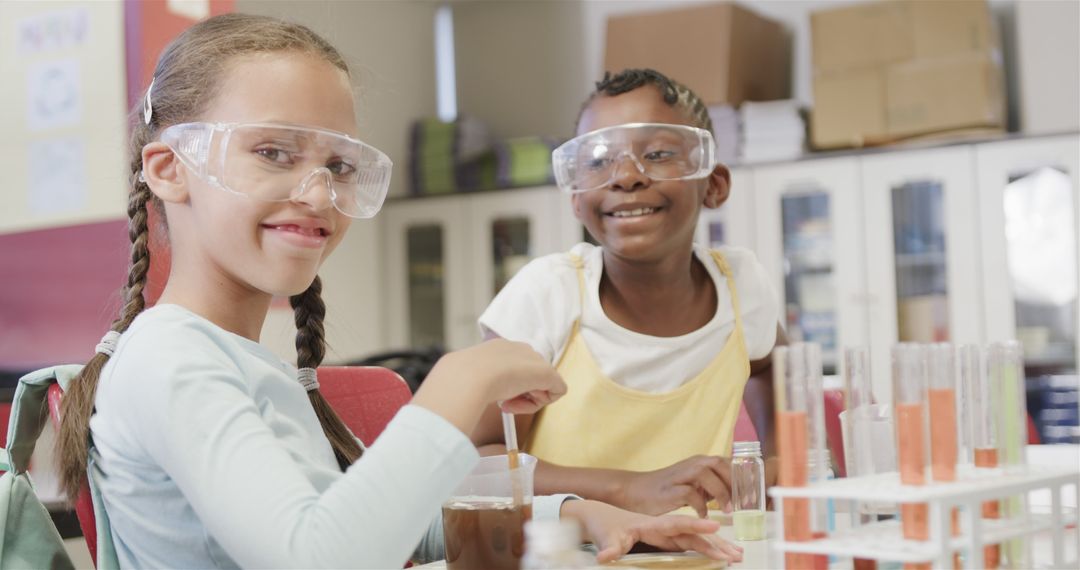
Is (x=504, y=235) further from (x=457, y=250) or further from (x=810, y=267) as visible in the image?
(x=810, y=267)

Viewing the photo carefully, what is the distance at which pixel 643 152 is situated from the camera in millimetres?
1709

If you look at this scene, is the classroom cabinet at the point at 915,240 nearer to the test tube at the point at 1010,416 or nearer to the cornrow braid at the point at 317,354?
the cornrow braid at the point at 317,354

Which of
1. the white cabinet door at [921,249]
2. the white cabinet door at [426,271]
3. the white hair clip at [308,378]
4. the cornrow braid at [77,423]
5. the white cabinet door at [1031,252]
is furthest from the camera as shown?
the white cabinet door at [426,271]

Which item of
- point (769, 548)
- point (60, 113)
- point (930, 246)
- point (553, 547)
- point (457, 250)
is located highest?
point (60, 113)

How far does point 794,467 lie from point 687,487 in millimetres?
538

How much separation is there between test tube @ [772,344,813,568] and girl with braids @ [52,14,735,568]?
25cm

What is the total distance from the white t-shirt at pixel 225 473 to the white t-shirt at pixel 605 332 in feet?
2.21

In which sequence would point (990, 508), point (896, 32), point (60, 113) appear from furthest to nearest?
point (896, 32) < point (60, 113) < point (990, 508)

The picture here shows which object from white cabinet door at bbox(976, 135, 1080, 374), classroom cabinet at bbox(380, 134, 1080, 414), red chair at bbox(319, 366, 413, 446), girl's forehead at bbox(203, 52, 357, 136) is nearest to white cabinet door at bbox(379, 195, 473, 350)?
classroom cabinet at bbox(380, 134, 1080, 414)

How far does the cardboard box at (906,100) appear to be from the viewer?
13.9 ft

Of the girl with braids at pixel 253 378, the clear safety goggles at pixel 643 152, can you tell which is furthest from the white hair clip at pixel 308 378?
the clear safety goggles at pixel 643 152

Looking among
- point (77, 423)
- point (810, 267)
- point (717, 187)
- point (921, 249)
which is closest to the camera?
point (77, 423)

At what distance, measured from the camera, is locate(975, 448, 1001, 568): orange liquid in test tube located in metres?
0.85

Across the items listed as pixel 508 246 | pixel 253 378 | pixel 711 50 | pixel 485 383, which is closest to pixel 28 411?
pixel 253 378
